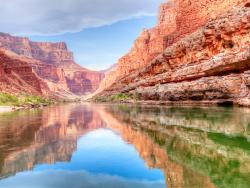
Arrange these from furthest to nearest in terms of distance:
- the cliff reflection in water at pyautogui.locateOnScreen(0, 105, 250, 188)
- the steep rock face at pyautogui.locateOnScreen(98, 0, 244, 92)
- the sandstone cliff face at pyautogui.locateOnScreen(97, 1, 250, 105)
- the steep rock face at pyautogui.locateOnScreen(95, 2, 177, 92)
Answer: the steep rock face at pyautogui.locateOnScreen(95, 2, 177, 92) < the steep rock face at pyautogui.locateOnScreen(98, 0, 244, 92) < the sandstone cliff face at pyautogui.locateOnScreen(97, 1, 250, 105) < the cliff reflection in water at pyautogui.locateOnScreen(0, 105, 250, 188)

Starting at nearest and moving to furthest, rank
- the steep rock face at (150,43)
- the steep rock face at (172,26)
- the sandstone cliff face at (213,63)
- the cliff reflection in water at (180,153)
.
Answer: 1. the cliff reflection in water at (180,153)
2. the sandstone cliff face at (213,63)
3. the steep rock face at (172,26)
4. the steep rock face at (150,43)

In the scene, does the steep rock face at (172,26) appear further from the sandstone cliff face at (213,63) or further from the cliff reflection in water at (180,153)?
the cliff reflection in water at (180,153)

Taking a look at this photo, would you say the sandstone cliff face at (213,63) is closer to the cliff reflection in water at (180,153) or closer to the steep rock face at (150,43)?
the cliff reflection in water at (180,153)

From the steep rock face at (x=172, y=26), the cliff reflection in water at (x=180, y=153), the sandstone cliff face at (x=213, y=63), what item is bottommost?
the cliff reflection in water at (x=180, y=153)

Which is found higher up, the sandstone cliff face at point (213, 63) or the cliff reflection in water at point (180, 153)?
the sandstone cliff face at point (213, 63)

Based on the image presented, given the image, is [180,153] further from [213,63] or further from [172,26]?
[172,26]

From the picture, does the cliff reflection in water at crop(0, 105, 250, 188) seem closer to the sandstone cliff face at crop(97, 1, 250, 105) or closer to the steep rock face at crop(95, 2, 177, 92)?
the sandstone cliff face at crop(97, 1, 250, 105)

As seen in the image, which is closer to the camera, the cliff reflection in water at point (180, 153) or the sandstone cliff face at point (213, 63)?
the cliff reflection in water at point (180, 153)

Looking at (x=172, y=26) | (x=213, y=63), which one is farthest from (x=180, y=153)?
(x=172, y=26)

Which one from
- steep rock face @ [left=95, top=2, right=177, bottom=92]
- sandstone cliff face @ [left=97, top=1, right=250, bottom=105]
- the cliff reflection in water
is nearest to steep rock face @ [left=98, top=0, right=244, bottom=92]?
steep rock face @ [left=95, top=2, right=177, bottom=92]

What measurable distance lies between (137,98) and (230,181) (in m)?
59.2

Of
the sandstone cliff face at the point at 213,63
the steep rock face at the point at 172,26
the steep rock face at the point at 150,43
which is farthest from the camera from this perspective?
the steep rock face at the point at 150,43

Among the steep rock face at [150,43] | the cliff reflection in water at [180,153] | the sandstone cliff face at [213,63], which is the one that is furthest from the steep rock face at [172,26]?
the cliff reflection in water at [180,153]

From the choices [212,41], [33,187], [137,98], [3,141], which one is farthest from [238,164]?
[137,98]
